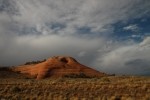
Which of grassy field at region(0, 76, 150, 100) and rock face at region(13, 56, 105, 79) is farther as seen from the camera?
rock face at region(13, 56, 105, 79)

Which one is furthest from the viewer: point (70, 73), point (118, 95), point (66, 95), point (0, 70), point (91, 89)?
point (0, 70)

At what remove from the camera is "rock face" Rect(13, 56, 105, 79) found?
78312 mm

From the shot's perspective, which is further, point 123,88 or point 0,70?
point 0,70

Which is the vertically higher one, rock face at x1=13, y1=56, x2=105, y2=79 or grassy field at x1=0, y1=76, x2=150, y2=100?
rock face at x1=13, y1=56, x2=105, y2=79

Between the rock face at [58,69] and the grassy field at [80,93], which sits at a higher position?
the rock face at [58,69]

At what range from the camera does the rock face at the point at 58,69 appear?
78.3 meters

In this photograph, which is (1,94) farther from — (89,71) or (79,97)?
(89,71)

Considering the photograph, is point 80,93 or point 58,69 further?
point 58,69

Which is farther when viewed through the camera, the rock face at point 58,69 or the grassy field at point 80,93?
the rock face at point 58,69

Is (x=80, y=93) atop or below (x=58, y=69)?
below

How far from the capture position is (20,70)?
87.1 m

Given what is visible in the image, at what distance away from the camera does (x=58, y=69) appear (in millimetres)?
81000

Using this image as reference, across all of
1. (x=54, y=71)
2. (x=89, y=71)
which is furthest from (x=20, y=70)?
(x=89, y=71)

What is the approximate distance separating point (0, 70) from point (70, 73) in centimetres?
2229
